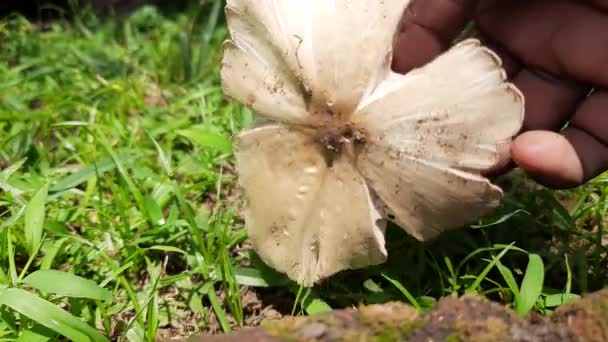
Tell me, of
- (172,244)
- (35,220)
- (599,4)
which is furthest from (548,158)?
(35,220)

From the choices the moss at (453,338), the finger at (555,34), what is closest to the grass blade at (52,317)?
the moss at (453,338)

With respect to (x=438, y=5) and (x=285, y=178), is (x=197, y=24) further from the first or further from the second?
(x=285, y=178)

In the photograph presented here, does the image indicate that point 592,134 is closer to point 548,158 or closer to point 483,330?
point 548,158

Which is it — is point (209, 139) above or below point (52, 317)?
above

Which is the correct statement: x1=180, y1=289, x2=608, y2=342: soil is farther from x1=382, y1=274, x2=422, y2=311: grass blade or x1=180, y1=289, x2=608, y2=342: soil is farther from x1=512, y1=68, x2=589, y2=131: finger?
x1=512, y1=68, x2=589, y2=131: finger

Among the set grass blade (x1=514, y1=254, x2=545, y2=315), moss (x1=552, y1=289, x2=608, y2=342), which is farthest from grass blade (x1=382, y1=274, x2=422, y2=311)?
moss (x1=552, y1=289, x2=608, y2=342)

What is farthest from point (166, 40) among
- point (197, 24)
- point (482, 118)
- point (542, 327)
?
point (542, 327)
